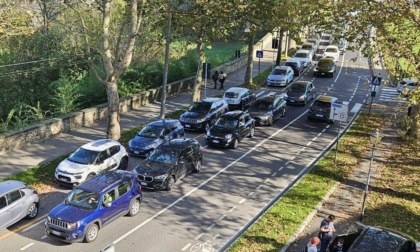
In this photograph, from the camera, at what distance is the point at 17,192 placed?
14.3m

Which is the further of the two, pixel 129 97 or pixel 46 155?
pixel 129 97

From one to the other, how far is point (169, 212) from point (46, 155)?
26.1 ft

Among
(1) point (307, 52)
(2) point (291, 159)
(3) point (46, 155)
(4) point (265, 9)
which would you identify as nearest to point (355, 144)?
(2) point (291, 159)

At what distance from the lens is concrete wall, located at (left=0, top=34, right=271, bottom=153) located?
20703 mm

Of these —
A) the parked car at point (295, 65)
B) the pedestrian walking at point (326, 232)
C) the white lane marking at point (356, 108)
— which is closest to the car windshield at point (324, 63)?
the parked car at point (295, 65)

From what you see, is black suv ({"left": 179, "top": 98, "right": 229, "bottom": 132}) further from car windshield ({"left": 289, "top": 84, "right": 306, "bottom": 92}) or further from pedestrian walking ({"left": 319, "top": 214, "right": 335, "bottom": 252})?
pedestrian walking ({"left": 319, "top": 214, "right": 335, "bottom": 252})

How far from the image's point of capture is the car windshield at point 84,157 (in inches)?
691

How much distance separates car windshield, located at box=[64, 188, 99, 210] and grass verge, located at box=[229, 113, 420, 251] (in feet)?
15.3

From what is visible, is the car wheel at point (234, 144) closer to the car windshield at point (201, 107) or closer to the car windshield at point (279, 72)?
the car windshield at point (201, 107)

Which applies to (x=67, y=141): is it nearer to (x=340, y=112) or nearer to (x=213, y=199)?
(x=213, y=199)

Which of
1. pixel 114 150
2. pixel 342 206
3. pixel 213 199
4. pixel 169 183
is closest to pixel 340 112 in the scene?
pixel 342 206

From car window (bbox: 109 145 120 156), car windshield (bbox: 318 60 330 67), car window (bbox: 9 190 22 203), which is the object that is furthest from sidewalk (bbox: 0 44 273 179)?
car windshield (bbox: 318 60 330 67)

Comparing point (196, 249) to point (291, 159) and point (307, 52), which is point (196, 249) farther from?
point (307, 52)

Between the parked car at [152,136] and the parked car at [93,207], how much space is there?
5.10 meters
